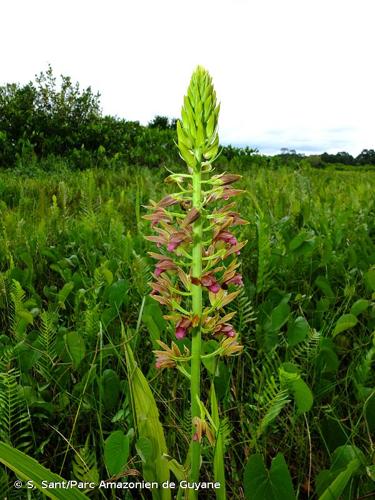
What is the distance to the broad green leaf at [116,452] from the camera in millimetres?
1413

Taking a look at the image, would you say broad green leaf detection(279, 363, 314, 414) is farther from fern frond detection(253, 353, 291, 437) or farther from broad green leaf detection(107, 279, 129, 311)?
broad green leaf detection(107, 279, 129, 311)

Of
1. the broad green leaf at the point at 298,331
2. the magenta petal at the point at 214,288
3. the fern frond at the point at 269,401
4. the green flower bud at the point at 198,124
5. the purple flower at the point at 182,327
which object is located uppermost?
the green flower bud at the point at 198,124

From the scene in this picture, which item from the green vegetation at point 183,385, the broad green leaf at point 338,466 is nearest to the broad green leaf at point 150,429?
the green vegetation at point 183,385

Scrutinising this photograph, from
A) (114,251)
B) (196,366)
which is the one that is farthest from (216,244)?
(114,251)

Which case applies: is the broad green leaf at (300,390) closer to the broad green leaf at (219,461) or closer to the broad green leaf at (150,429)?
the broad green leaf at (219,461)

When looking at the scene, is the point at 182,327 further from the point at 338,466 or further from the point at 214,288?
the point at 338,466

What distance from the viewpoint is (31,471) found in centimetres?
121

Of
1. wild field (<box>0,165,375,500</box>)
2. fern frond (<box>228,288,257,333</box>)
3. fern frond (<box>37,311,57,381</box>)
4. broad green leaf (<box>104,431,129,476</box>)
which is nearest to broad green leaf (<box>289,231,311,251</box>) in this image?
wild field (<box>0,165,375,500</box>)

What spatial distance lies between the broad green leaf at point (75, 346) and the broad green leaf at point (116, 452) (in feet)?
2.07

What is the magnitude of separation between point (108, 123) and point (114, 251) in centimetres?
1267

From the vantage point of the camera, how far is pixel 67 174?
10.8 metres

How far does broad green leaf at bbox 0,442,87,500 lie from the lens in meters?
1.17

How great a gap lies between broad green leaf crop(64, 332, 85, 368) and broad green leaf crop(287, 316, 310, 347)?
34.5 inches

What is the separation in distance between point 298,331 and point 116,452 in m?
0.97
